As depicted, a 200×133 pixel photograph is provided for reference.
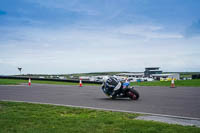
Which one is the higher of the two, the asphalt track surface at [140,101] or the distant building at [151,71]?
the distant building at [151,71]

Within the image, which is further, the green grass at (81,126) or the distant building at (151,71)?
the distant building at (151,71)

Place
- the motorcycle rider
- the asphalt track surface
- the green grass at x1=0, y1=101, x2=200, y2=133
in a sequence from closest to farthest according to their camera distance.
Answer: the green grass at x1=0, y1=101, x2=200, y2=133, the asphalt track surface, the motorcycle rider

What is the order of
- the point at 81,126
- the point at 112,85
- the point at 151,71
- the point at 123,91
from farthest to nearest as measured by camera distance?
the point at 151,71
the point at 112,85
the point at 123,91
the point at 81,126

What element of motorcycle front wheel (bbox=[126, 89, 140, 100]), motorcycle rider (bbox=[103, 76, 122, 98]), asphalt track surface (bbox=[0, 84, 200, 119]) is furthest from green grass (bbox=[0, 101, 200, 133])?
motorcycle rider (bbox=[103, 76, 122, 98])

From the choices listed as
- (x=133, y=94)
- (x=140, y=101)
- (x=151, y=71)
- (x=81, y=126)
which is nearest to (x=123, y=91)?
(x=133, y=94)

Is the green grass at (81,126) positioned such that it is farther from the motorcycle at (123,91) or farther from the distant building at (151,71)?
the distant building at (151,71)

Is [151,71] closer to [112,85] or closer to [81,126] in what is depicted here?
[112,85]

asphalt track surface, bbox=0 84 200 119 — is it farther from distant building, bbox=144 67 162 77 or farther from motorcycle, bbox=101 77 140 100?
distant building, bbox=144 67 162 77

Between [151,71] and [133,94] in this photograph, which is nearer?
[133,94]

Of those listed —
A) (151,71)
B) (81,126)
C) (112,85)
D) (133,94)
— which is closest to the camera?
(81,126)

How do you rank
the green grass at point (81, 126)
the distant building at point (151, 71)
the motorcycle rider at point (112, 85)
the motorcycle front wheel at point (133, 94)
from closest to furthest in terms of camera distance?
the green grass at point (81, 126), the motorcycle front wheel at point (133, 94), the motorcycle rider at point (112, 85), the distant building at point (151, 71)

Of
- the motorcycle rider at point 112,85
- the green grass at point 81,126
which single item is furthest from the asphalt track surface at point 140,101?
the green grass at point 81,126

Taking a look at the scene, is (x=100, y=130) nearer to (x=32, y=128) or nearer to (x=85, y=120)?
(x=85, y=120)

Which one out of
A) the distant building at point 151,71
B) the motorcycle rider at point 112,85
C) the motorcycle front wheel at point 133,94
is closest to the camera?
the motorcycle front wheel at point 133,94
